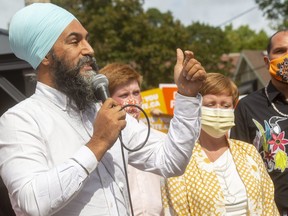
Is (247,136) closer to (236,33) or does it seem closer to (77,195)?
(77,195)

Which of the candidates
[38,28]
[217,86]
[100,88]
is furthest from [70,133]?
[217,86]

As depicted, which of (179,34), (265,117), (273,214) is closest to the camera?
(273,214)

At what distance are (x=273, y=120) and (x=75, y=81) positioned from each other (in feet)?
7.39

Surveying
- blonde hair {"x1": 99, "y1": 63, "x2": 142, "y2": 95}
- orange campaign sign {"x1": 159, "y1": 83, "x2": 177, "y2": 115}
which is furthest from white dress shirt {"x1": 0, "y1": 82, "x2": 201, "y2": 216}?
orange campaign sign {"x1": 159, "y1": 83, "x2": 177, "y2": 115}

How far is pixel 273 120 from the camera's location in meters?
4.62

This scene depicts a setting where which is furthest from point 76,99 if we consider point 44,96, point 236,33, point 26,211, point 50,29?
point 236,33

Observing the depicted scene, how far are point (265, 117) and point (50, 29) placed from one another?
2.34m

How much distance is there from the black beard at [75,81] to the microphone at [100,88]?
0.03 meters

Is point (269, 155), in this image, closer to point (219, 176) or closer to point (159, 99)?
point (219, 176)

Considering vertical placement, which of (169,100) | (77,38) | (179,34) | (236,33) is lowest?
(236,33)

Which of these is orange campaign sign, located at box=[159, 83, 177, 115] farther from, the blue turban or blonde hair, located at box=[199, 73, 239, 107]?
the blue turban

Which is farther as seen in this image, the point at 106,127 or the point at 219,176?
the point at 219,176

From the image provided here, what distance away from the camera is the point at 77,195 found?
258 centimetres

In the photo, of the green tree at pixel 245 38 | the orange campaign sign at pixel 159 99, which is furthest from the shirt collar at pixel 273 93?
the green tree at pixel 245 38
